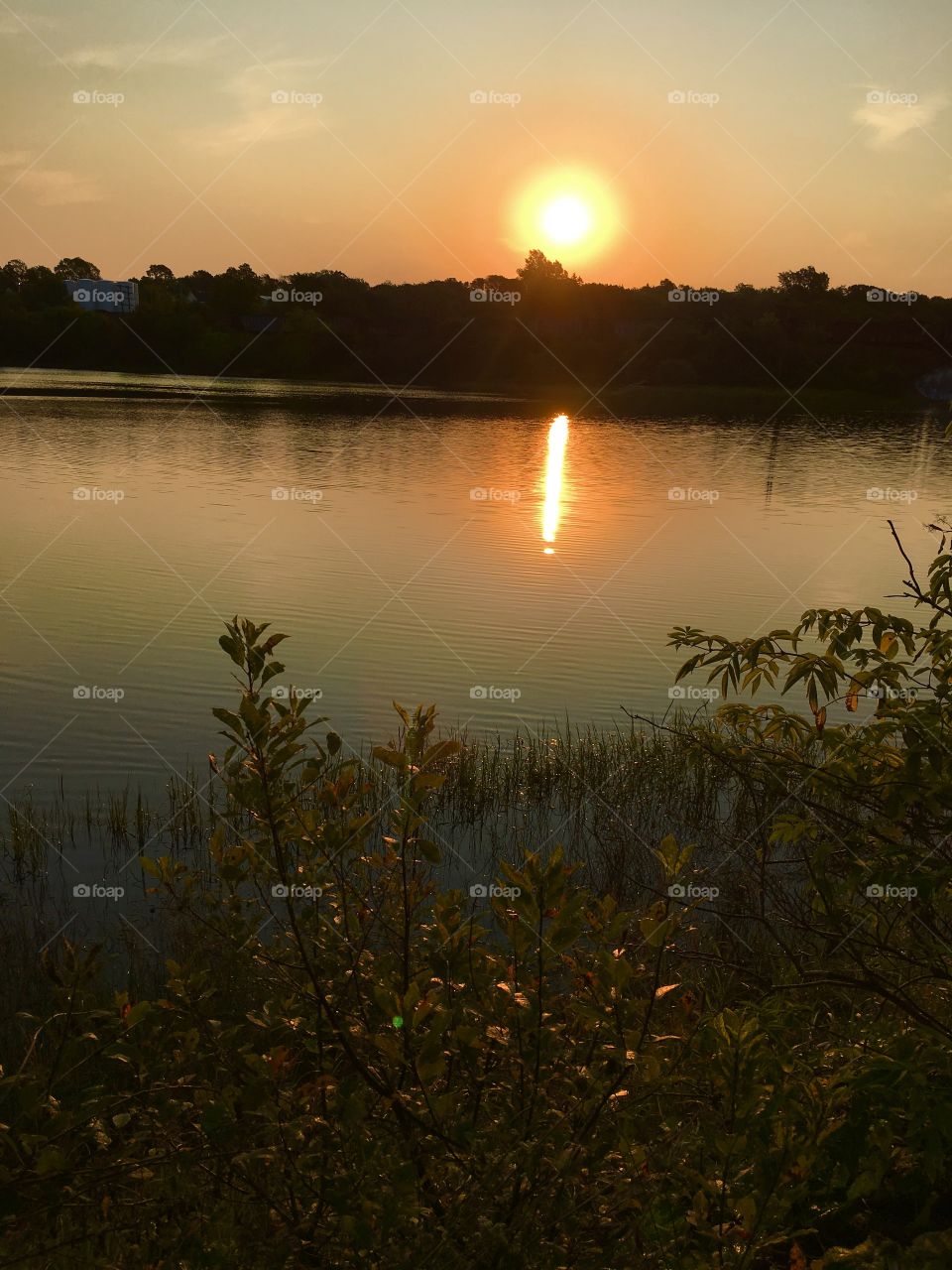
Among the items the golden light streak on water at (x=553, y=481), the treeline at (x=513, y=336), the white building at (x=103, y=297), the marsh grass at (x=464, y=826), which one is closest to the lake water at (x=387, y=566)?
the golden light streak on water at (x=553, y=481)

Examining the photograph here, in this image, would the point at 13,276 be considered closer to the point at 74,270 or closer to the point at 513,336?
the point at 74,270

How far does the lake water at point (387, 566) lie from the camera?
13.6m

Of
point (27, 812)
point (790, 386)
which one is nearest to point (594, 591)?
point (27, 812)

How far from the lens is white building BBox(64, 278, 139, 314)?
110 metres

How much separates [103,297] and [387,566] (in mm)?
104154

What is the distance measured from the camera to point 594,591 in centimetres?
2052

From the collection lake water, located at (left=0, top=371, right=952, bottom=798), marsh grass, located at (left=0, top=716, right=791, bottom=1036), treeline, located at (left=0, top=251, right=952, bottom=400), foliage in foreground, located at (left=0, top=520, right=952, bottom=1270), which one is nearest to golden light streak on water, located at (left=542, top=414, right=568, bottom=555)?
lake water, located at (left=0, top=371, right=952, bottom=798)

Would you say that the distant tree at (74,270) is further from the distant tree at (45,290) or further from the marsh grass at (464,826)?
the marsh grass at (464,826)

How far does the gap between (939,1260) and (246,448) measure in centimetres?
4118

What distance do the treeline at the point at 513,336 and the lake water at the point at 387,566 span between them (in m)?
44.3

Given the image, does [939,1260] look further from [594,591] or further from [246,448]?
[246,448]

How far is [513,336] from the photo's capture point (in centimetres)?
10244

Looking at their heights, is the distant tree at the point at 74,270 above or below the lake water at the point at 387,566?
above

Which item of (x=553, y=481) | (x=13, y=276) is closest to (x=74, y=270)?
(x=13, y=276)
